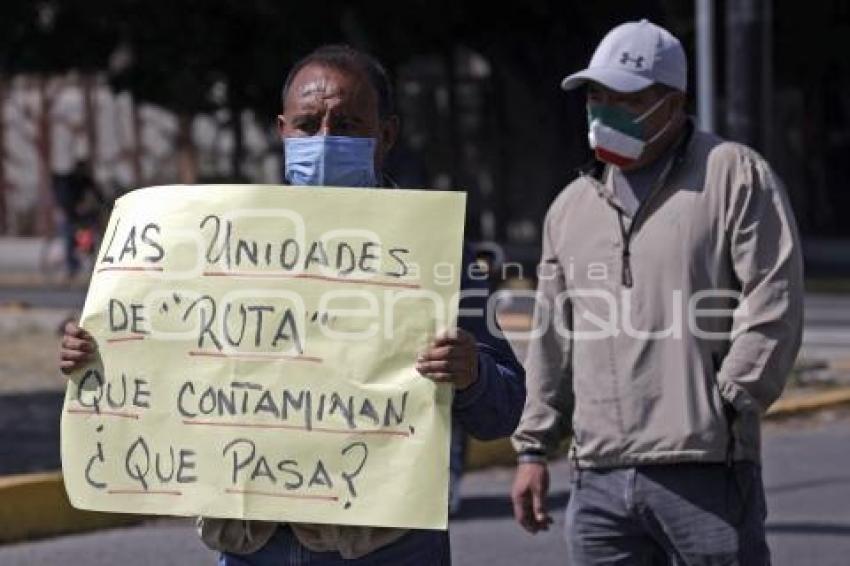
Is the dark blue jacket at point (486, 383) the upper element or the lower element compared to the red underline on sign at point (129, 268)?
lower

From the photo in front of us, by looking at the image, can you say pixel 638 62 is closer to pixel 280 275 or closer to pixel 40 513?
pixel 280 275

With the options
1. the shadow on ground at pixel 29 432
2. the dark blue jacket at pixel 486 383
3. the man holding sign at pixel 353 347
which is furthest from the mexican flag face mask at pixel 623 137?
the shadow on ground at pixel 29 432

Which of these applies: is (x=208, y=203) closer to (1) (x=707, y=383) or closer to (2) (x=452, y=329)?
(2) (x=452, y=329)

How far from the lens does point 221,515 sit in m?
3.72

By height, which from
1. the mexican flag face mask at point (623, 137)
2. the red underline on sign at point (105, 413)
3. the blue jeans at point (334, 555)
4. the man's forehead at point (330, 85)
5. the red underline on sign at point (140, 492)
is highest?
the man's forehead at point (330, 85)

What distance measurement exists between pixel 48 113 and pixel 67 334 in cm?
2986

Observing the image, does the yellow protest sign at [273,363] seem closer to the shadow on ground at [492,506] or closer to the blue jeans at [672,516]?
the blue jeans at [672,516]

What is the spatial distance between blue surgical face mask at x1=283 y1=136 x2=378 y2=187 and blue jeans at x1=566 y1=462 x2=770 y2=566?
1.17 meters

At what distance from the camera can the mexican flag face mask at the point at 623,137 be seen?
4.75 meters

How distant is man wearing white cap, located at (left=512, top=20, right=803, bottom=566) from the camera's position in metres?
4.56

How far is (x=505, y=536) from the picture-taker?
30.3 ft

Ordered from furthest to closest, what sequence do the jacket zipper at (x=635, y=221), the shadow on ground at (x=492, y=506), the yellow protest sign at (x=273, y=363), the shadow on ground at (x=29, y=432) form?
the shadow on ground at (x=29, y=432)
the shadow on ground at (x=492, y=506)
the jacket zipper at (x=635, y=221)
the yellow protest sign at (x=273, y=363)

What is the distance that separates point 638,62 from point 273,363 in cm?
144

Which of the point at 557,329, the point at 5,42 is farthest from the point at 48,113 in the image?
the point at 557,329
